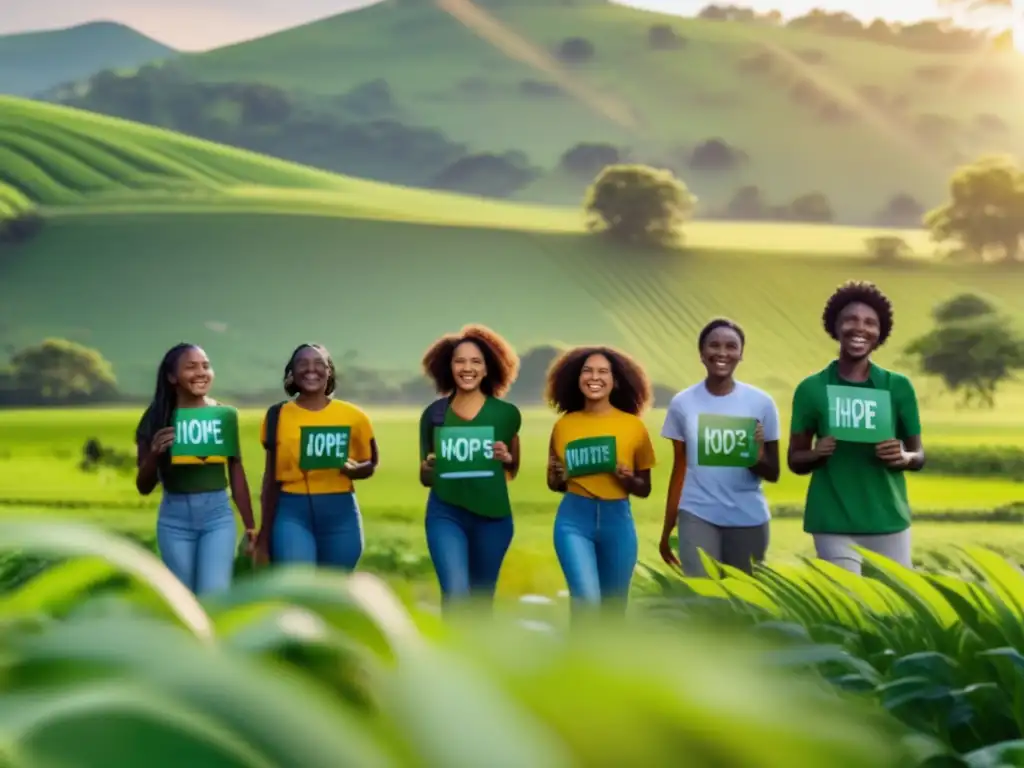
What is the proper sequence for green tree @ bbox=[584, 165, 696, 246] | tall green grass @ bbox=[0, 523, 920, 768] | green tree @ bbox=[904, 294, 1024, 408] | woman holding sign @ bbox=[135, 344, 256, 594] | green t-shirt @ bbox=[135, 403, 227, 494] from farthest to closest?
green tree @ bbox=[584, 165, 696, 246] < green tree @ bbox=[904, 294, 1024, 408] < green t-shirt @ bbox=[135, 403, 227, 494] < woman holding sign @ bbox=[135, 344, 256, 594] < tall green grass @ bbox=[0, 523, 920, 768]

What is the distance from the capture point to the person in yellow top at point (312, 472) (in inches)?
232

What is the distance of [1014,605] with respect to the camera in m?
2.56

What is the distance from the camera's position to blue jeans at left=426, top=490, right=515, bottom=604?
577 cm

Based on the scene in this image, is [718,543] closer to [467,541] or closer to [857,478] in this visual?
[857,478]

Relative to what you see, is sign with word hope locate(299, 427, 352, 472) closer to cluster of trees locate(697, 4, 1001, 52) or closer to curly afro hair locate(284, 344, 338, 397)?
curly afro hair locate(284, 344, 338, 397)

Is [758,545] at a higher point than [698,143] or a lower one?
lower

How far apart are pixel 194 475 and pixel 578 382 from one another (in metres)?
1.49

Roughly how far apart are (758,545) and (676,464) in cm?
47

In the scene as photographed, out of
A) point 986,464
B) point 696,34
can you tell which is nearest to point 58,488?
point 986,464

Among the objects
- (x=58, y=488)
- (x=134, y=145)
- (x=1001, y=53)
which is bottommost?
(x=58, y=488)

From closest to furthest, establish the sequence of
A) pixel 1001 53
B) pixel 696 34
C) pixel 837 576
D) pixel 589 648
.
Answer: pixel 589 648 < pixel 837 576 < pixel 1001 53 < pixel 696 34

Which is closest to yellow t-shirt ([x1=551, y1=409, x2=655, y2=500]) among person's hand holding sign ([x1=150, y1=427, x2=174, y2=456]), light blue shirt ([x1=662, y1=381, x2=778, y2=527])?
light blue shirt ([x1=662, y1=381, x2=778, y2=527])

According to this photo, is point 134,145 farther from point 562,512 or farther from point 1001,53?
point 562,512

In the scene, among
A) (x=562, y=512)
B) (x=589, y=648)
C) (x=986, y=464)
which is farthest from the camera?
(x=986, y=464)
